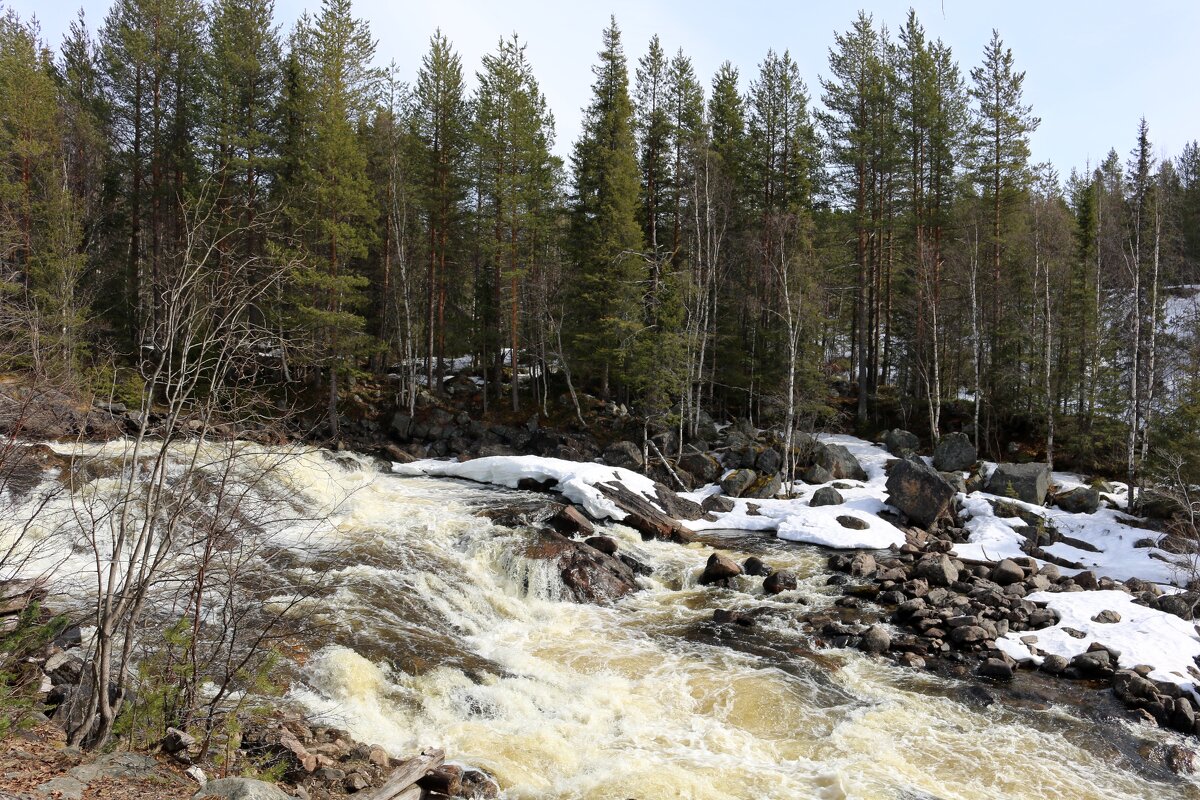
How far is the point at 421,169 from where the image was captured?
1123 inches

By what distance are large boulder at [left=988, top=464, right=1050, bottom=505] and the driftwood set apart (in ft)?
61.1

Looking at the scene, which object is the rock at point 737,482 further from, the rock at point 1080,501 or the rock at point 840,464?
the rock at point 1080,501

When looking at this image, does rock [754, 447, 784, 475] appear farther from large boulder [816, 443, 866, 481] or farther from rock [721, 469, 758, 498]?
large boulder [816, 443, 866, 481]

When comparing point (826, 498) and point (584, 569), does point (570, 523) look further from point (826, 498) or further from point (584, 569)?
point (826, 498)

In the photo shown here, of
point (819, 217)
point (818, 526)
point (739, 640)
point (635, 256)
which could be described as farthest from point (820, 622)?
point (819, 217)

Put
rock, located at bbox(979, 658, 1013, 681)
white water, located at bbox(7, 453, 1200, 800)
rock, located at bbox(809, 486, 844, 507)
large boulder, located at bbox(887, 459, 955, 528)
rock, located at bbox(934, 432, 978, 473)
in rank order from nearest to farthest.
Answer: white water, located at bbox(7, 453, 1200, 800) → rock, located at bbox(979, 658, 1013, 681) → large boulder, located at bbox(887, 459, 955, 528) → rock, located at bbox(809, 486, 844, 507) → rock, located at bbox(934, 432, 978, 473)

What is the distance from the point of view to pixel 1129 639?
11.0 m

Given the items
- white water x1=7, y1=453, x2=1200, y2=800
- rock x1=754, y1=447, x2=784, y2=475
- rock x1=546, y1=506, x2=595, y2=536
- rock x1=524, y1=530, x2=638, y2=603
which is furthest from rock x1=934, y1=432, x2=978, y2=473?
rock x1=524, y1=530, x2=638, y2=603

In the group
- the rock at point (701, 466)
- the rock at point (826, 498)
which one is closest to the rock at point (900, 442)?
the rock at point (826, 498)

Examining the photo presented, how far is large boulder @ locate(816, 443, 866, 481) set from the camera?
22.2m

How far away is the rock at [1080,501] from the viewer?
61.1 ft

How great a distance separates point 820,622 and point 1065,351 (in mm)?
18250

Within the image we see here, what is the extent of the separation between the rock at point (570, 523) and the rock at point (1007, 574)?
882 cm

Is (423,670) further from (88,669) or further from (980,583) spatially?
(980,583)
